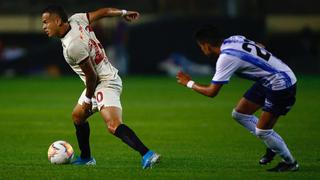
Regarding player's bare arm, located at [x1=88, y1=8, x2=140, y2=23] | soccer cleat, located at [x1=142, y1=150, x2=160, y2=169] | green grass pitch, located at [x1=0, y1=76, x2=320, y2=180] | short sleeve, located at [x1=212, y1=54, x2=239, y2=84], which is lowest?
green grass pitch, located at [x1=0, y1=76, x2=320, y2=180]

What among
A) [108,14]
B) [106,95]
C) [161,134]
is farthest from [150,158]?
[161,134]

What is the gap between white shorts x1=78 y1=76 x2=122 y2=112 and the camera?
11.9m

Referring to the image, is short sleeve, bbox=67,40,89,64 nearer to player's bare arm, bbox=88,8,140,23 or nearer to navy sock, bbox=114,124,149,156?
player's bare arm, bbox=88,8,140,23

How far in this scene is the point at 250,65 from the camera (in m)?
11.2

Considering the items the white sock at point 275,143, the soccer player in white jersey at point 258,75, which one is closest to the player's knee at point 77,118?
the soccer player in white jersey at point 258,75

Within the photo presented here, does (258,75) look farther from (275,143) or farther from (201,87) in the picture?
(275,143)

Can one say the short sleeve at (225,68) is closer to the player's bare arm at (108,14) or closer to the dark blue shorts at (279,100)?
the dark blue shorts at (279,100)

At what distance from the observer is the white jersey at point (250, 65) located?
1102 cm

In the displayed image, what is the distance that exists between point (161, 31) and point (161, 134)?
1859cm

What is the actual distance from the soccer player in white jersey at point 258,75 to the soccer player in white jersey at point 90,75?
110 cm

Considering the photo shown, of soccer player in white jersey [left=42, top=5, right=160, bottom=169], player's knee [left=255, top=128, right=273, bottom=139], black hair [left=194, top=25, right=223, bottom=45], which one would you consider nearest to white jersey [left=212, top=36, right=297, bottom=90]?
black hair [left=194, top=25, right=223, bottom=45]

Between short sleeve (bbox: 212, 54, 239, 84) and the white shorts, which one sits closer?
short sleeve (bbox: 212, 54, 239, 84)

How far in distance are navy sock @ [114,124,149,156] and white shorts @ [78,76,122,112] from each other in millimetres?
404

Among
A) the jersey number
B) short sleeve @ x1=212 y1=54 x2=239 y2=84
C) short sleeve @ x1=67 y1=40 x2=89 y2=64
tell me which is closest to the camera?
short sleeve @ x1=212 y1=54 x2=239 y2=84
